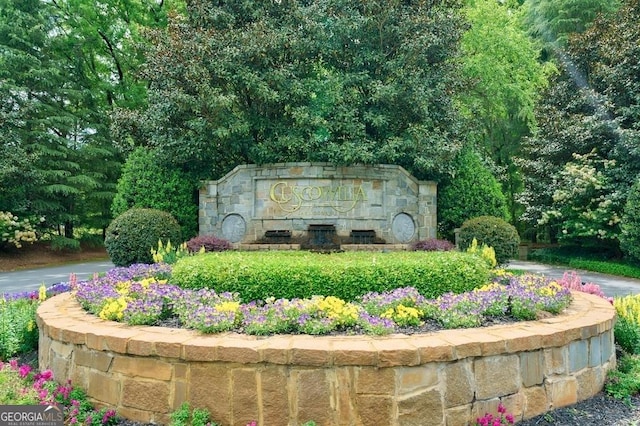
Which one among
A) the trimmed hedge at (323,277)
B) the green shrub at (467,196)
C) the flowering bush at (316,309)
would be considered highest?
the green shrub at (467,196)

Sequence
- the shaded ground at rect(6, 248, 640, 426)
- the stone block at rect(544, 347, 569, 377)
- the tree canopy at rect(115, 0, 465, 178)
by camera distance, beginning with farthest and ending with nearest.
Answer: the tree canopy at rect(115, 0, 465, 178), the stone block at rect(544, 347, 569, 377), the shaded ground at rect(6, 248, 640, 426)

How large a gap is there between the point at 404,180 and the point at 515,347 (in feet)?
23.9

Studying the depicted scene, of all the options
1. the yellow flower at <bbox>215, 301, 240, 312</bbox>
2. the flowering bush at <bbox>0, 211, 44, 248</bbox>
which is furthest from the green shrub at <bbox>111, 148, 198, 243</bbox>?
the yellow flower at <bbox>215, 301, 240, 312</bbox>

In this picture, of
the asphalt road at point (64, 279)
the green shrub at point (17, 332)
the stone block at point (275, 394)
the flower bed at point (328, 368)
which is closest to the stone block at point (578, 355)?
the flower bed at point (328, 368)

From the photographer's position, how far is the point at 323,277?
4.46 metres

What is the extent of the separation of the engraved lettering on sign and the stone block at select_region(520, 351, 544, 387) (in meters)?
6.88

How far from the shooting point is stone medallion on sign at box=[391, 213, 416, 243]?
10141 millimetres

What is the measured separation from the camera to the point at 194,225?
34.3 feet

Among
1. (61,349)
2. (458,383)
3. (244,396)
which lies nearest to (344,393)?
(244,396)

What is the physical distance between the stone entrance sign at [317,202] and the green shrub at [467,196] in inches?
17.7

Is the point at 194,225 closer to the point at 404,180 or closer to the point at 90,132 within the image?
the point at 404,180

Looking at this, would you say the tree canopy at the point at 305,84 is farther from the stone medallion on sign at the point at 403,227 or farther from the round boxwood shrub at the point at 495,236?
the round boxwood shrub at the point at 495,236

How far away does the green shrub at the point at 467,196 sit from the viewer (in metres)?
10.3

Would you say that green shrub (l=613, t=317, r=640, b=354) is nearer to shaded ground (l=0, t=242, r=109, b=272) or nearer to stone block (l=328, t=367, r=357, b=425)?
stone block (l=328, t=367, r=357, b=425)
